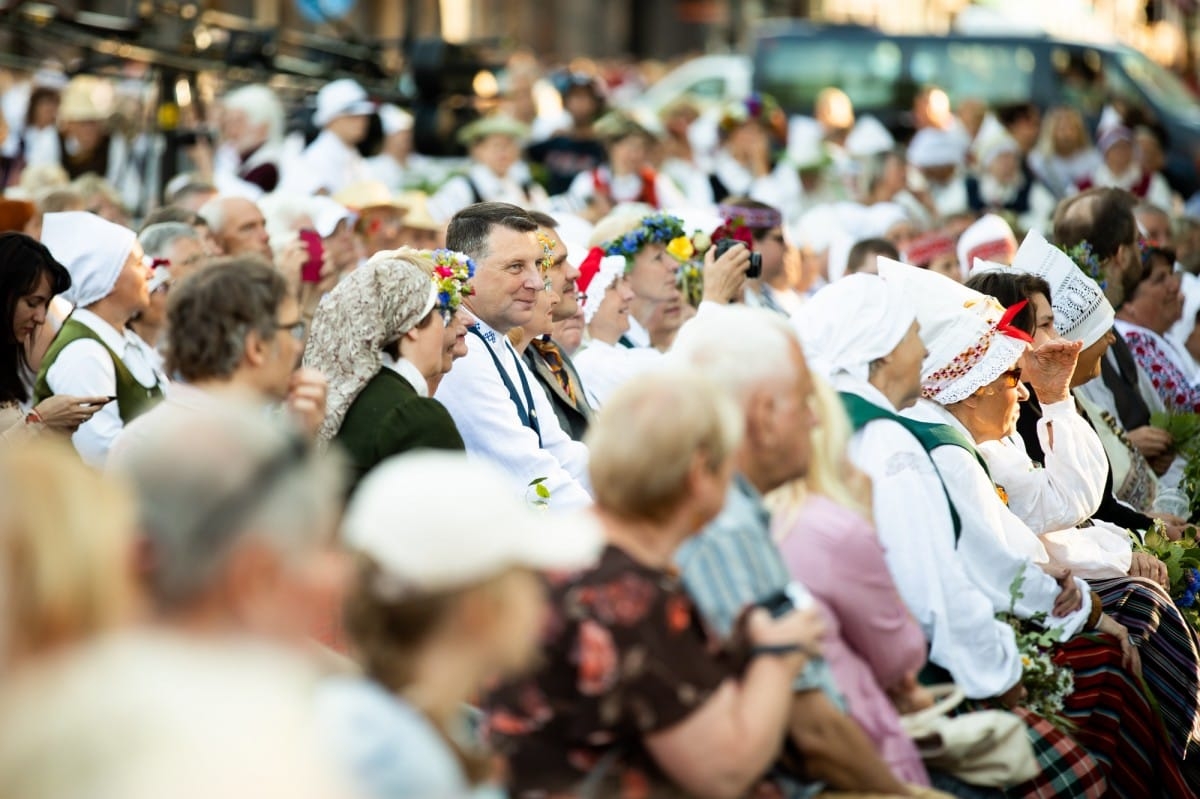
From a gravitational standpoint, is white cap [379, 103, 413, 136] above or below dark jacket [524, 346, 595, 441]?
below

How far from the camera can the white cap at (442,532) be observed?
2.83 m

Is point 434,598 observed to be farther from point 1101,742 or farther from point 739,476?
point 1101,742

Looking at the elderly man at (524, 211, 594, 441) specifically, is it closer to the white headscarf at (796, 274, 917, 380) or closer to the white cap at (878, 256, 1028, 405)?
the white cap at (878, 256, 1028, 405)

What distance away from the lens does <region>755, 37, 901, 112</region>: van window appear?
19.2 metres

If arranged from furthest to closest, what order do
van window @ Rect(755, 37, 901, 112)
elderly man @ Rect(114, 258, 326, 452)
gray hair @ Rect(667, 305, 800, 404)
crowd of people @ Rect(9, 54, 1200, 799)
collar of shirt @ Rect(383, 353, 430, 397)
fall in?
1. van window @ Rect(755, 37, 901, 112)
2. collar of shirt @ Rect(383, 353, 430, 397)
3. elderly man @ Rect(114, 258, 326, 452)
4. gray hair @ Rect(667, 305, 800, 404)
5. crowd of people @ Rect(9, 54, 1200, 799)

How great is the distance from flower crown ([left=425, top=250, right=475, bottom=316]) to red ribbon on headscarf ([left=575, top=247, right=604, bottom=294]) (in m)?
1.65

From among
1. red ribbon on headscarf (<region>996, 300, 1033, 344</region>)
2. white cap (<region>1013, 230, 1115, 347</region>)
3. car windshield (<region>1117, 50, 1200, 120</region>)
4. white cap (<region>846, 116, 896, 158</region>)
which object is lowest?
white cap (<region>846, 116, 896, 158</region>)

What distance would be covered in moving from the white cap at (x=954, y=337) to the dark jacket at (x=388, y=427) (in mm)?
1254

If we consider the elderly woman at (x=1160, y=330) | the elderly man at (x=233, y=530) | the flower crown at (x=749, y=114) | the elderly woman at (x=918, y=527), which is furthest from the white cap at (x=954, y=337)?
the flower crown at (x=749, y=114)

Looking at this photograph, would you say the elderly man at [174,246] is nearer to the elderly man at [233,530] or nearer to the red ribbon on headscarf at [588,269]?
the red ribbon on headscarf at [588,269]

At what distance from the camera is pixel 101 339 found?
6.25m

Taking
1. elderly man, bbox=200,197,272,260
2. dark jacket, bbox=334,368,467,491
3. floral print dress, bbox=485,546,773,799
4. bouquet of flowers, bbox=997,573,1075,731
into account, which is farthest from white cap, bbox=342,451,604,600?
elderly man, bbox=200,197,272,260

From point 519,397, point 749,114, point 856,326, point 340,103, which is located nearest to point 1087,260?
point 519,397

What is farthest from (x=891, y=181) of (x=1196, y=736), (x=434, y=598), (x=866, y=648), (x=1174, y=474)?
(x=434, y=598)
